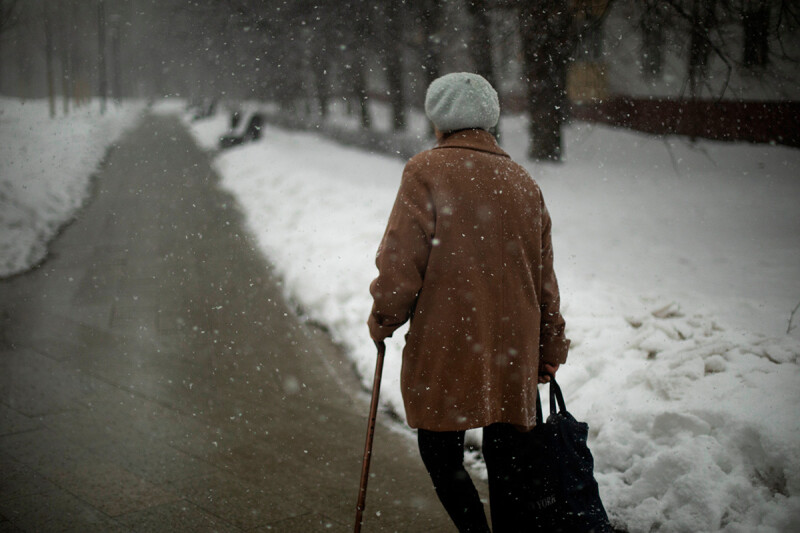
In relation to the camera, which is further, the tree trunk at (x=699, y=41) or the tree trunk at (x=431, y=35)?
the tree trunk at (x=431, y=35)

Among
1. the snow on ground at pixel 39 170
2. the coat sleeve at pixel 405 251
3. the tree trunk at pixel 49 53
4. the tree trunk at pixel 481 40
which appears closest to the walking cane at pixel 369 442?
the coat sleeve at pixel 405 251

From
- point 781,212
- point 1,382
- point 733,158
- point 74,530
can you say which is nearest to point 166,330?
point 1,382

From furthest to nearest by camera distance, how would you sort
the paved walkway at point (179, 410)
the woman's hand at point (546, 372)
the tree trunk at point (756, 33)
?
the tree trunk at point (756, 33) → the paved walkway at point (179, 410) → the woman's hand at point (546, 372)

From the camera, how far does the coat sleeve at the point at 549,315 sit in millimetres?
2596

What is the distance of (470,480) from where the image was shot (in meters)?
2.46

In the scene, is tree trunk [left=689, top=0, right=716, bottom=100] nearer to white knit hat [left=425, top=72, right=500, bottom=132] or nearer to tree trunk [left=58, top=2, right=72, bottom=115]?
white knit hat [left=425, top=72, right=500, bottom=132]

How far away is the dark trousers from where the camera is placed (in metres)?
2.44

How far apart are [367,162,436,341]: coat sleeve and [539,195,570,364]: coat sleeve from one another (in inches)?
21.7

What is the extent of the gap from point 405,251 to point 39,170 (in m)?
12.8

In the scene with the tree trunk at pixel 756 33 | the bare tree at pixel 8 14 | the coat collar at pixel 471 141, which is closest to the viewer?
the coat collar at pixel 471 141

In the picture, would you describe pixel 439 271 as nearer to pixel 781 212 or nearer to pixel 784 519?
pixel 784 519

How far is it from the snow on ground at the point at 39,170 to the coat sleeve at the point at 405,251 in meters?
6.90

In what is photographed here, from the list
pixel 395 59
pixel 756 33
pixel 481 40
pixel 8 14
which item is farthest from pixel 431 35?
pixel 8 14

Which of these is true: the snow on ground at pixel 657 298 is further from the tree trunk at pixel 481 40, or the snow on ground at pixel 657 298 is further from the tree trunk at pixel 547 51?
the tree trunk at pixel 481 40
